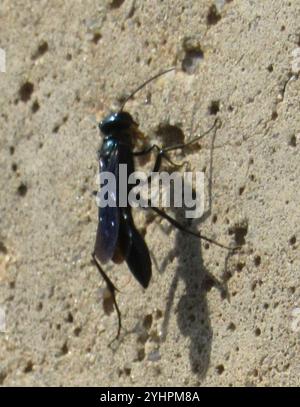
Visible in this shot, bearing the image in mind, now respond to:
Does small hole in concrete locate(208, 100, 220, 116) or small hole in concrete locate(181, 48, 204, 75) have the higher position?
small hole in concrete locate(181, 48, 204, 75)

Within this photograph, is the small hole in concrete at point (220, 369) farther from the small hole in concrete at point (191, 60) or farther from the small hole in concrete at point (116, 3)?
the small hole in concrete at point (116, 3)

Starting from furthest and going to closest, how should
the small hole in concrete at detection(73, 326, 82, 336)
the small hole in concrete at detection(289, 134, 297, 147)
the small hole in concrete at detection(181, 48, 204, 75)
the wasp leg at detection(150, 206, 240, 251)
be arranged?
the small hole in concrete at detection(73, 326, 82, 336) < the small hole in concrete at detection(181, 48, 204, 75) < the wasp leg at detection(150, 206, 240, 251) < the small hole in concrete at detection(289, 134, 297, 147)

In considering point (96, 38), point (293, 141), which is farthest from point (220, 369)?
point (96, 38)

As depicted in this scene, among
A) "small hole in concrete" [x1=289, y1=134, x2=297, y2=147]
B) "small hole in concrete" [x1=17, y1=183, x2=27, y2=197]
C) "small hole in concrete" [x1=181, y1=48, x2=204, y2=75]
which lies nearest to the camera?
"small hole in concrete" [x1=289, y1=134, x2=297, y2=147]

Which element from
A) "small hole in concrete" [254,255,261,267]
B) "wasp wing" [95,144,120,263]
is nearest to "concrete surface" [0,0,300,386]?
"small hole in concrete" [254,255,261,267]

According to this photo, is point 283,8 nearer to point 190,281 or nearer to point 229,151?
point 229,151

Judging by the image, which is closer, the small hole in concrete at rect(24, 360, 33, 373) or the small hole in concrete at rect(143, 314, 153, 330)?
the small hole in concrete at rect(143, 314, 153, 330)

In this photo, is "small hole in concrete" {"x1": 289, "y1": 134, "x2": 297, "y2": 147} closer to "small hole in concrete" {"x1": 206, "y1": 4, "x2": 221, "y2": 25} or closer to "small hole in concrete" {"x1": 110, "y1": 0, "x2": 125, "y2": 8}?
"small hole in concrete" {"x1": 206, "y1": 4, "x2": 221, "y2": 25}

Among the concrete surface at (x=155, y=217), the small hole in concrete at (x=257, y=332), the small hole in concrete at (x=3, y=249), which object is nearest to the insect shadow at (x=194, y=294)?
the concrete surface at (x=155, y=217)
